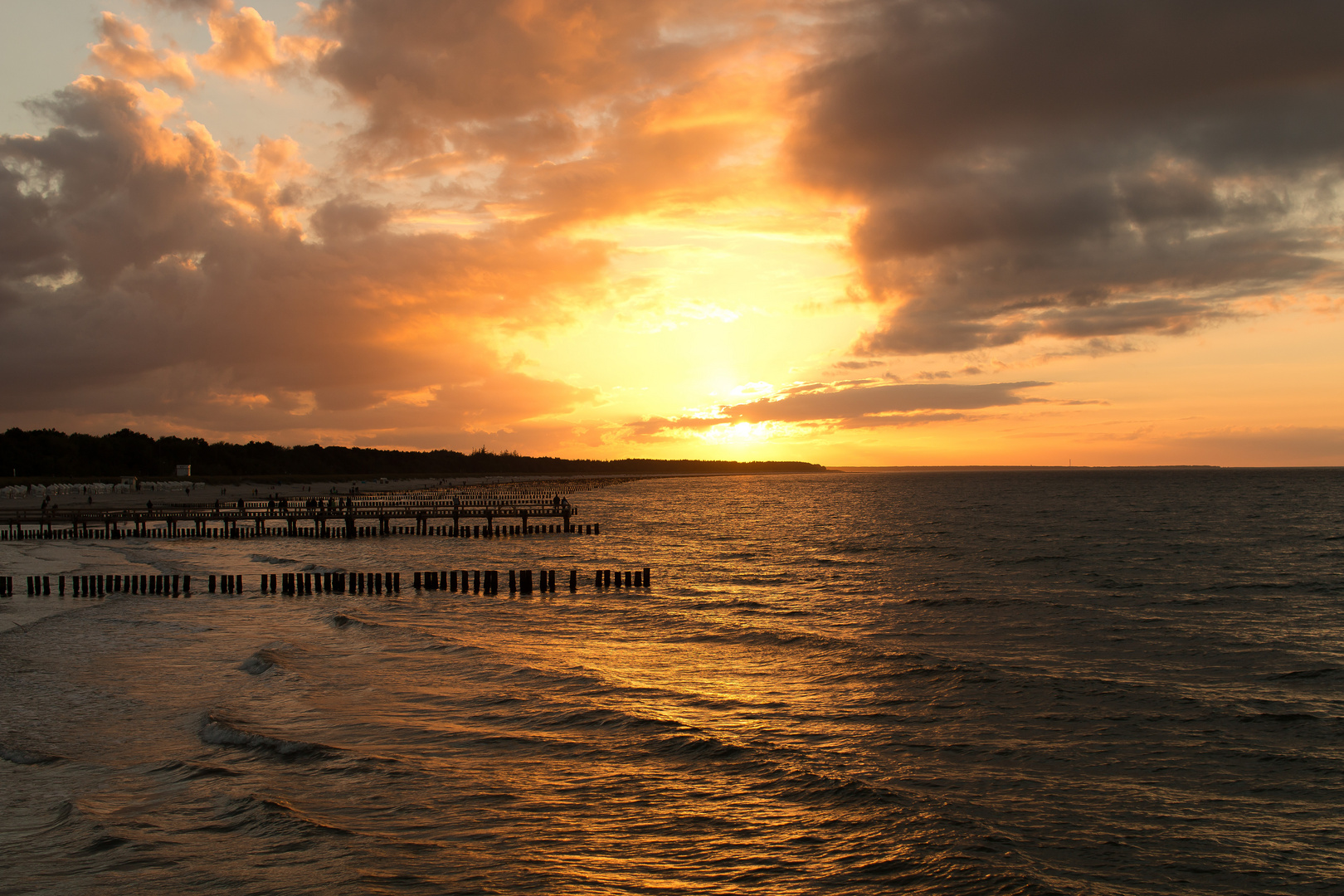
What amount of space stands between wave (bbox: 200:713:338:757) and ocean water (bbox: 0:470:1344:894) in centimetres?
9

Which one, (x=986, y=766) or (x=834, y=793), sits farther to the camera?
(x=986, y=766)

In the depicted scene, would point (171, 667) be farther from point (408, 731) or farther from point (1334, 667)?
point (1334, 667)

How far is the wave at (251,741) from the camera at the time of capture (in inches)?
540

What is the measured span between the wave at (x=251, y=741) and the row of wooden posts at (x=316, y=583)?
17730mm

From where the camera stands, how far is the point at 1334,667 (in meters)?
20.8

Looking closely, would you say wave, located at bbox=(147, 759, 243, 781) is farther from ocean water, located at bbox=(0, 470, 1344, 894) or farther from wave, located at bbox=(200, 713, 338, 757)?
wave, located at bbox=(200, 713, 338, 757)

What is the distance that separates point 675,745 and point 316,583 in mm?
24241

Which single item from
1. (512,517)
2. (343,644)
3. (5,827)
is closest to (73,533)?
(512,517)

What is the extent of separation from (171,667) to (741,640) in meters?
14.4

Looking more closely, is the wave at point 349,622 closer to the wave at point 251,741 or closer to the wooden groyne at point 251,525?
the wave at point 251,741

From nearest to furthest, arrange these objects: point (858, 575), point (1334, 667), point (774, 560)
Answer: point (1334, 667)
point (858, 575)
point (774, 560)

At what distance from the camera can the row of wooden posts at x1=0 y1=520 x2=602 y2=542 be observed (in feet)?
185

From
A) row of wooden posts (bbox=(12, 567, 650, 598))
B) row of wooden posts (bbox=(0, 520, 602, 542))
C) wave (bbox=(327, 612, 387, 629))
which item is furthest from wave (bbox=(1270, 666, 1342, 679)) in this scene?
row of wooden posts (bbox=(0, 520, 602, 542))

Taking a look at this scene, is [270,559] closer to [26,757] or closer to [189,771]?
[26,757]
